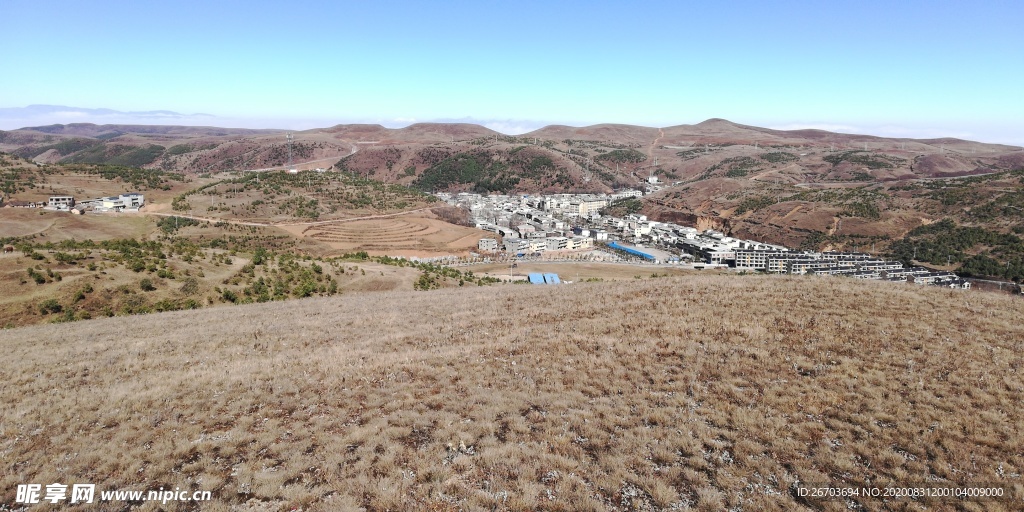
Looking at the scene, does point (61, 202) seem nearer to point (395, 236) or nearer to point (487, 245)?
point (395, 236)

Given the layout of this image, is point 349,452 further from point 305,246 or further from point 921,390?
point 305,246

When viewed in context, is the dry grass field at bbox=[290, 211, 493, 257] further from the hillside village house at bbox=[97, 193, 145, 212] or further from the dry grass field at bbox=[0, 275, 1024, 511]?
the dry grass field at bbox=[0, 275, 1024, 511]

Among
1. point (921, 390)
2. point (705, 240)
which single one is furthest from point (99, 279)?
point (705, 240)

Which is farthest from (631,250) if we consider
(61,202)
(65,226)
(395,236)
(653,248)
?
(61,202)

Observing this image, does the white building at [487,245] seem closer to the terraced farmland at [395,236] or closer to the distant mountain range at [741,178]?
the terraced farmland at [395,236]

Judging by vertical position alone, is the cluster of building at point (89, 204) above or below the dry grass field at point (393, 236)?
above

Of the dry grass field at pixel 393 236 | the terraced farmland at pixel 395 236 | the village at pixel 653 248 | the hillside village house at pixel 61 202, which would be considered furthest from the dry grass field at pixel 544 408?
the hillside village house at pixel 61 202

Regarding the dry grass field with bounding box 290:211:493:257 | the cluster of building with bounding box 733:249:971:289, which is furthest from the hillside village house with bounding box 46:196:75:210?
the cluster of building with bounding box 733:249:971:289
